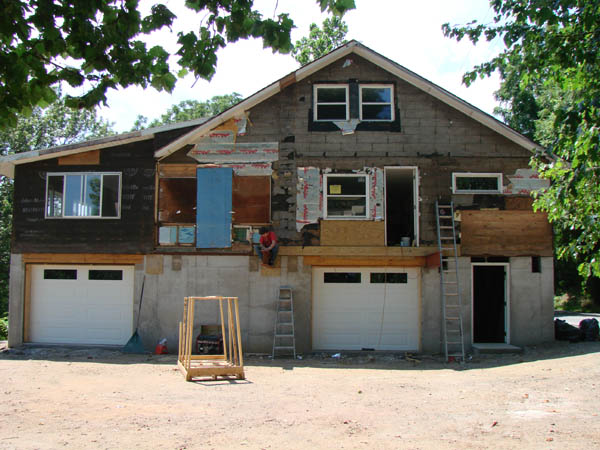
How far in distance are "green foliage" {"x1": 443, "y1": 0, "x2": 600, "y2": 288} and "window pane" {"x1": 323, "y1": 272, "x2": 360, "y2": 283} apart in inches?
334

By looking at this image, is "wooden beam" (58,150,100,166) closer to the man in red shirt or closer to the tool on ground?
the tool on ground

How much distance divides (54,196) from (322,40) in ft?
72.8

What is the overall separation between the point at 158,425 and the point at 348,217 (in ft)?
32.3

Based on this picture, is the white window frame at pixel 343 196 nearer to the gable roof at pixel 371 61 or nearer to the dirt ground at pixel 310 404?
the gable roof at pixel 371 61

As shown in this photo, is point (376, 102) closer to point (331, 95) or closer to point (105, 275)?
point (331, 95)

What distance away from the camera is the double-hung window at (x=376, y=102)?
17031 mm

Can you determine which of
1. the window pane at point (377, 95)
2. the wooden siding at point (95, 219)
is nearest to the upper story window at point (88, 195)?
the wooden siding at point (95, 219)

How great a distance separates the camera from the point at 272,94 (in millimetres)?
16984

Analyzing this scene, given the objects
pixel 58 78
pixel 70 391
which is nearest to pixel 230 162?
pixel 70 391

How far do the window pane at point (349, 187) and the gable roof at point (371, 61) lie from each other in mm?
3273

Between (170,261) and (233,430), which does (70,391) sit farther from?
(170,261)

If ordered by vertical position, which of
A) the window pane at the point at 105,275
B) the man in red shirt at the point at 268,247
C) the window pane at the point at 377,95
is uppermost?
the window pane at the point at 377,95

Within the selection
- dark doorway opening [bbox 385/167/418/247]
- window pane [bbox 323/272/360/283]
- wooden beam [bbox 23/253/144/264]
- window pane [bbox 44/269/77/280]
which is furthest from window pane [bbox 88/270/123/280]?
dark doorway opening [bbox 385/167/418/247]

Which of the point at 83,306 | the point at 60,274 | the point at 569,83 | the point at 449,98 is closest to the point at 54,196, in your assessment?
the point at 60,274
